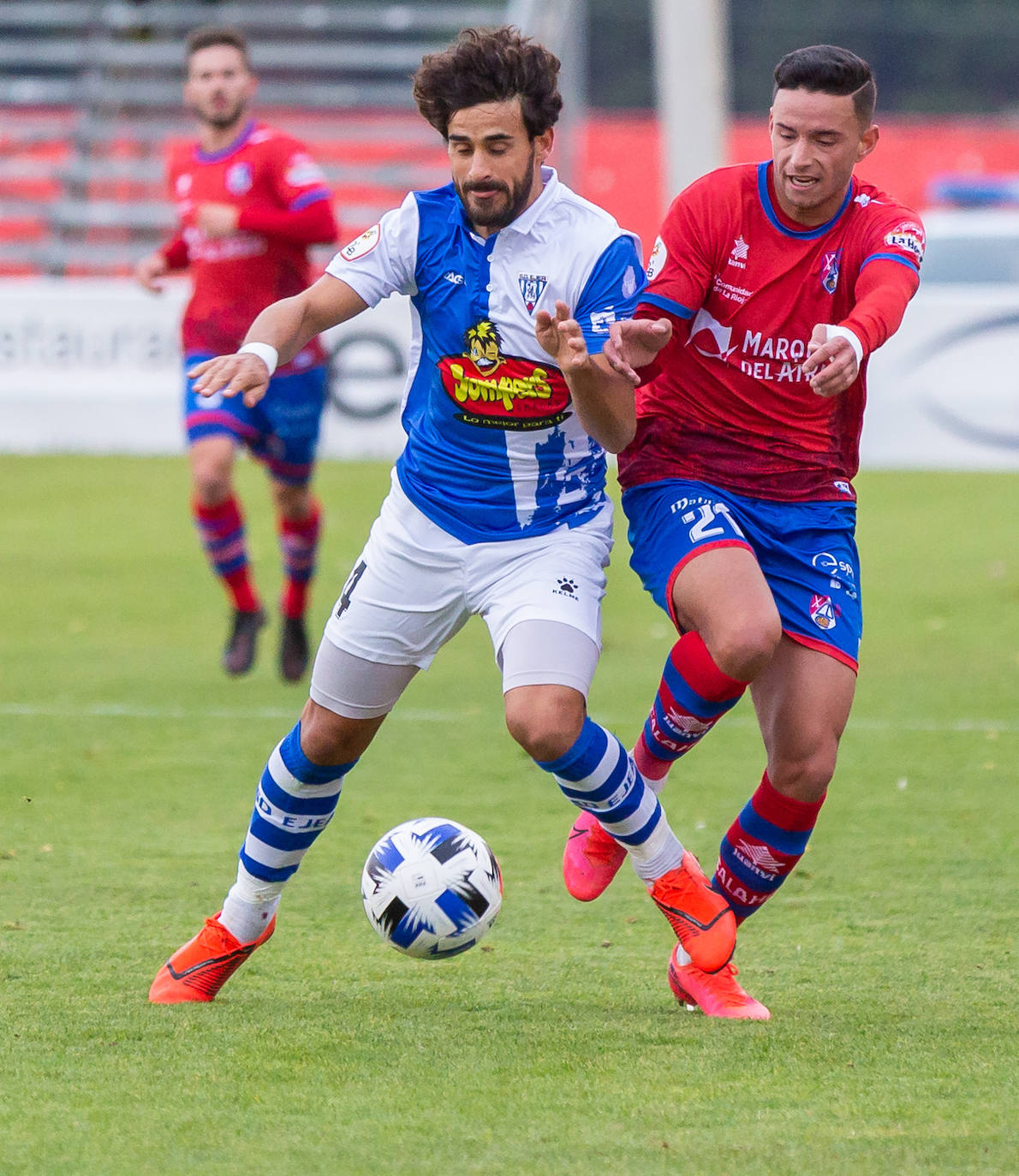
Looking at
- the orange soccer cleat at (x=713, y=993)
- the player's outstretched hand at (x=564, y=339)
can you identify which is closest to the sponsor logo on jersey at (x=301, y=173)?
the player's outstretched hand at (x=564, y=339)

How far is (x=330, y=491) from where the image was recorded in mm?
13797

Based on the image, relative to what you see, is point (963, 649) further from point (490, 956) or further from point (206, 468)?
point (490, 956)

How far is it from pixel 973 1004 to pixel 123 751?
3985 millimetres

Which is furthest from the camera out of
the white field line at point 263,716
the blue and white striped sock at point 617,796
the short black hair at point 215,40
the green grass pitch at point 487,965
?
the short black hair at point 215,40

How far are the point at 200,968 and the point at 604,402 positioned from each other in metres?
1.58

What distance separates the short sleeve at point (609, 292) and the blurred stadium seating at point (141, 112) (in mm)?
15647

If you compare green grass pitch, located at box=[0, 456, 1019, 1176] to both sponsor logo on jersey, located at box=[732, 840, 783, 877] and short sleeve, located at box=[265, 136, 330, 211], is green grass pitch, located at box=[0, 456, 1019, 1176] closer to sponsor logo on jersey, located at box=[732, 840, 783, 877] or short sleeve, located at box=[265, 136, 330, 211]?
sponsor logo on jersey, located at box=[732, 840, 783, 877]

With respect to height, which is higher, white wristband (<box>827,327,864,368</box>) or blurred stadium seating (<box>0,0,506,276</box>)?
white wristband (<box>827,327,864,368</box>)

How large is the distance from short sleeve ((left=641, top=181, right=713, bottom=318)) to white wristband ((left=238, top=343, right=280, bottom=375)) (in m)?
0.90

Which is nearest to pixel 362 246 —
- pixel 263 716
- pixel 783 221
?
pixel 783 221

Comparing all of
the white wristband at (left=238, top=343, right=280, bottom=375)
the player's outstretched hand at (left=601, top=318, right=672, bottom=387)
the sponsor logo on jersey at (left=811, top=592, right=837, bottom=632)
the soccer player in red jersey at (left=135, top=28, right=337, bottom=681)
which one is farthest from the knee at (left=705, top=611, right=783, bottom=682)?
the soccer player in red jersey at (left=135, top=28, right=337, bottom=681)

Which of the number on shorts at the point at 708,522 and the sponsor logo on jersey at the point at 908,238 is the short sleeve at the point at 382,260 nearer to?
the number on shorts at the point at 708,522

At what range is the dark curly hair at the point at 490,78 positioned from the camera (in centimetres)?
394

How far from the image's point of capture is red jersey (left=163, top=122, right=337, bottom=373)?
8.19 m
